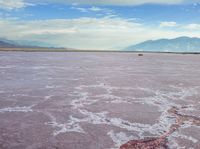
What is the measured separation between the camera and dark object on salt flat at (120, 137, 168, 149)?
11.0 metres

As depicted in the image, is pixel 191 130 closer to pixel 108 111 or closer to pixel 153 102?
pixel 108 111

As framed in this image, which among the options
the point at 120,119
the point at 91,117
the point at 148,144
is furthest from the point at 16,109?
the point at 148,144

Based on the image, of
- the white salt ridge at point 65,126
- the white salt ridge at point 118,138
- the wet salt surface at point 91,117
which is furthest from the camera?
the white salt ridge at point 65,126

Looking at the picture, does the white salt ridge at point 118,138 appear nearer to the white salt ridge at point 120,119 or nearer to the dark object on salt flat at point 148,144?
the white salt ridge at point 120,119

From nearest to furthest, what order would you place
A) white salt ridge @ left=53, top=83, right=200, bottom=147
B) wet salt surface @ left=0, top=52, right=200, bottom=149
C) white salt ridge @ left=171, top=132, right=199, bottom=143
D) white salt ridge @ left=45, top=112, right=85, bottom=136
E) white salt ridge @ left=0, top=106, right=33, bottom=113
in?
1. wet salt surface @ left=0, top=52, right=200, bottom=149
2. white salt ridge @ left=171, top=132, right=199, bottom=143
3. white salt ridge @ left=45, top=112, right=85, bottom=136
4. white salt ridge @ left=53, top=83, right=200, bottom=147
5. white salt ridge @ left=0, top=106, right=33, bottom=113

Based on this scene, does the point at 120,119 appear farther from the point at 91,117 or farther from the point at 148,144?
the point at 148,144

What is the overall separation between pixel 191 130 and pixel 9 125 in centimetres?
883

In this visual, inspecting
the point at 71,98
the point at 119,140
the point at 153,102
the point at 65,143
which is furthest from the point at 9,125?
the point at 153,102

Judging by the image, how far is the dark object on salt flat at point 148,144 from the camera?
1097 cm

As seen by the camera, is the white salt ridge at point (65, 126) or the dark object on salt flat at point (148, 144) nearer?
the dark object on salt flat at point (148, 144)

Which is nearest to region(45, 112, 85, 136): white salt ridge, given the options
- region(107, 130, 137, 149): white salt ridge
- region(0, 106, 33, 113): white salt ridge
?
region(107, 130, 137, 149): white salt ridge

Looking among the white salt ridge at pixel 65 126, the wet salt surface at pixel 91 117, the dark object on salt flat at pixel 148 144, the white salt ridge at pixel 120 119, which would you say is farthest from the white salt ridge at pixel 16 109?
the dark object on salt flat at pixel 148 144

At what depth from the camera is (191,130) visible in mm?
13234

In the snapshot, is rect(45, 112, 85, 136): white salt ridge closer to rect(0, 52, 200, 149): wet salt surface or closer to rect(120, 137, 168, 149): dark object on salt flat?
rect(0, 52, 200, 149): wet salt surface
